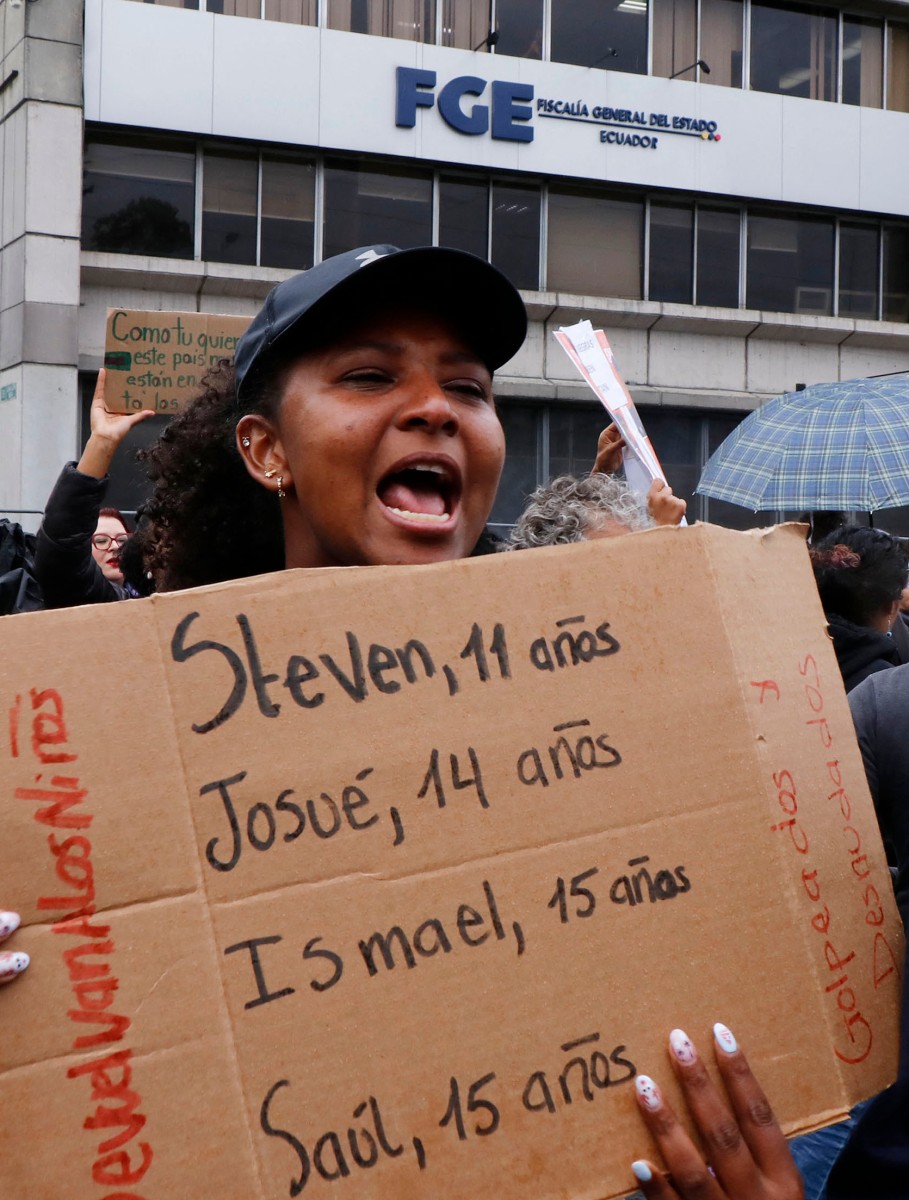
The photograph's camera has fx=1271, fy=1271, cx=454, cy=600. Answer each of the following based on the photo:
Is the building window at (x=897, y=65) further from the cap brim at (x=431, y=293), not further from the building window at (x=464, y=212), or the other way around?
the cap brim at (x=431, y=293)

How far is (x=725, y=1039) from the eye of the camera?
4.24 ft

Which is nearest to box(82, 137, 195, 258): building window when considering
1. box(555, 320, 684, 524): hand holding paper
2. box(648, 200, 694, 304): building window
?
box(648, 200, 694, 304): building window

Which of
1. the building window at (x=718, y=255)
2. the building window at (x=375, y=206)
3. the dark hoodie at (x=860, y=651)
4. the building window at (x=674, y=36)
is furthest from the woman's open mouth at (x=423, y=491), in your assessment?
the building window at (x=674, y=36)

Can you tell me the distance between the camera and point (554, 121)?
1448 centimetres

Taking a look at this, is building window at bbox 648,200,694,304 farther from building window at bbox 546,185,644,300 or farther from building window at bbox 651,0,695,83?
building window at bbox 651,0,695,83

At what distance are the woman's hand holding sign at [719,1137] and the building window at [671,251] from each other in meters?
14.4

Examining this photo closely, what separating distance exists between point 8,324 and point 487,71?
595 centimetres

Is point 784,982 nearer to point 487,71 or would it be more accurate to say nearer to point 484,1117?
point 484,1117

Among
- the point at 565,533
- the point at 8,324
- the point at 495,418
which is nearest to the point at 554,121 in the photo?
the point at 8,324

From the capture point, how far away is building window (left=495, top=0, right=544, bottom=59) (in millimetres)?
14398

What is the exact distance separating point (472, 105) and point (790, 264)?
451cm

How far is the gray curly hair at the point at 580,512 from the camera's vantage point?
12.1ft

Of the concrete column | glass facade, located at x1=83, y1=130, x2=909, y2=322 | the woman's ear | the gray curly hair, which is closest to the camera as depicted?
the woman's ear

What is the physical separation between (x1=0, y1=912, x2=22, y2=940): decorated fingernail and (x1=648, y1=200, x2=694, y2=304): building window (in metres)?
14.6
